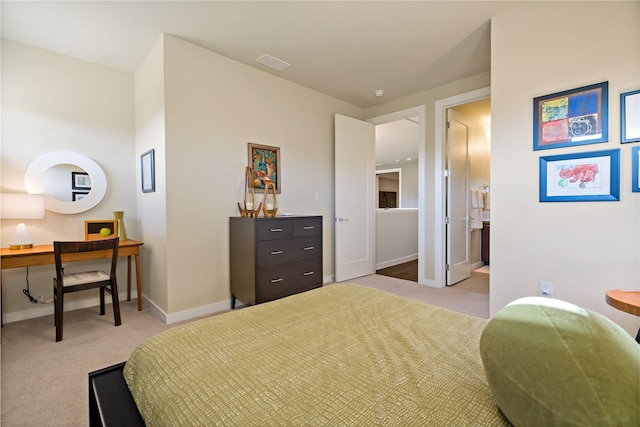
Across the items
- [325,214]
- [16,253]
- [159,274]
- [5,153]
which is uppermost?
[5,153]

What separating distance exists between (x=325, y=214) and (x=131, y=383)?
3.26 meters

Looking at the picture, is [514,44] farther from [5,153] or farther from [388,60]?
[5,153]

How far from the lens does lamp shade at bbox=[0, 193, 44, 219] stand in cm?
247

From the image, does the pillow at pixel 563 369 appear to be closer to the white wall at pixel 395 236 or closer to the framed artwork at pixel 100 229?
the framed artwork at pixel 100 229

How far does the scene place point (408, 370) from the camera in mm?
850

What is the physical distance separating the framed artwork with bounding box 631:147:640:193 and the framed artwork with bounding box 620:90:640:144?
8cm

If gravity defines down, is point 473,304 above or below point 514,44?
below

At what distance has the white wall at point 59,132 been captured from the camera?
2.69 meters

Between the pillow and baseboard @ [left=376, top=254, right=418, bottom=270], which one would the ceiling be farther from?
baseboard @ [left=376, top=254, right=418, bottom=270]

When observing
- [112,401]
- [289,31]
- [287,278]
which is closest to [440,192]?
[287,278]

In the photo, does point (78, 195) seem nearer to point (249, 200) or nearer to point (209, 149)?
point (209, 149)

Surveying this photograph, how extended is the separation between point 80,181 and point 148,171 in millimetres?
802

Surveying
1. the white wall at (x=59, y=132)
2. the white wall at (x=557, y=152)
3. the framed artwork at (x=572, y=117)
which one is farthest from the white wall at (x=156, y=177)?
the framed artwork at (x=572, y=117)

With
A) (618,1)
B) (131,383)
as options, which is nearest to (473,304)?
(618,1)
